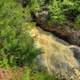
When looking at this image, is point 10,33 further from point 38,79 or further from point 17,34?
point 38,79

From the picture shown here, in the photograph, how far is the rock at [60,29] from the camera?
12633 mm

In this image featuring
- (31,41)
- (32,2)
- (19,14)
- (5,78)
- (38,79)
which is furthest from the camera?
(32,2)

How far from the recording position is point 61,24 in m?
12.7

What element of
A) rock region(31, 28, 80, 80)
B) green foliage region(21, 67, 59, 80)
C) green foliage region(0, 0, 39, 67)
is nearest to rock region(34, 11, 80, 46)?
rock region(31, 28, 80, 80)

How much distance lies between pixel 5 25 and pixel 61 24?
10.5ft

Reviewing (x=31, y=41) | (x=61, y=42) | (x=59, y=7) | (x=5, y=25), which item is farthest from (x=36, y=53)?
(x=59, y=7)

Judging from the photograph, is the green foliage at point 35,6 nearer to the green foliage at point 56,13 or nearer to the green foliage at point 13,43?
the green foliage at point 56,13

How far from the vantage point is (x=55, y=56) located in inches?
449

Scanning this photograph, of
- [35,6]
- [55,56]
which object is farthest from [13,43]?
[35,6]

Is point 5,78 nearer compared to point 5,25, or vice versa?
point 5,78

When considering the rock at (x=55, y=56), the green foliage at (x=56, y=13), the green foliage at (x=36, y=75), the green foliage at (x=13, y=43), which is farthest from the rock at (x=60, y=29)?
the green foliage at (x=36, y=75)

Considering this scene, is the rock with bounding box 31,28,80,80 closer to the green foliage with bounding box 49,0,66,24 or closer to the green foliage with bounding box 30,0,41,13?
the green foliage with bounding box 49,0,66,24

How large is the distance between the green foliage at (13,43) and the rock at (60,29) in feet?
7.45

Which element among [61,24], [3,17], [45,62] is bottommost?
[45,62]
